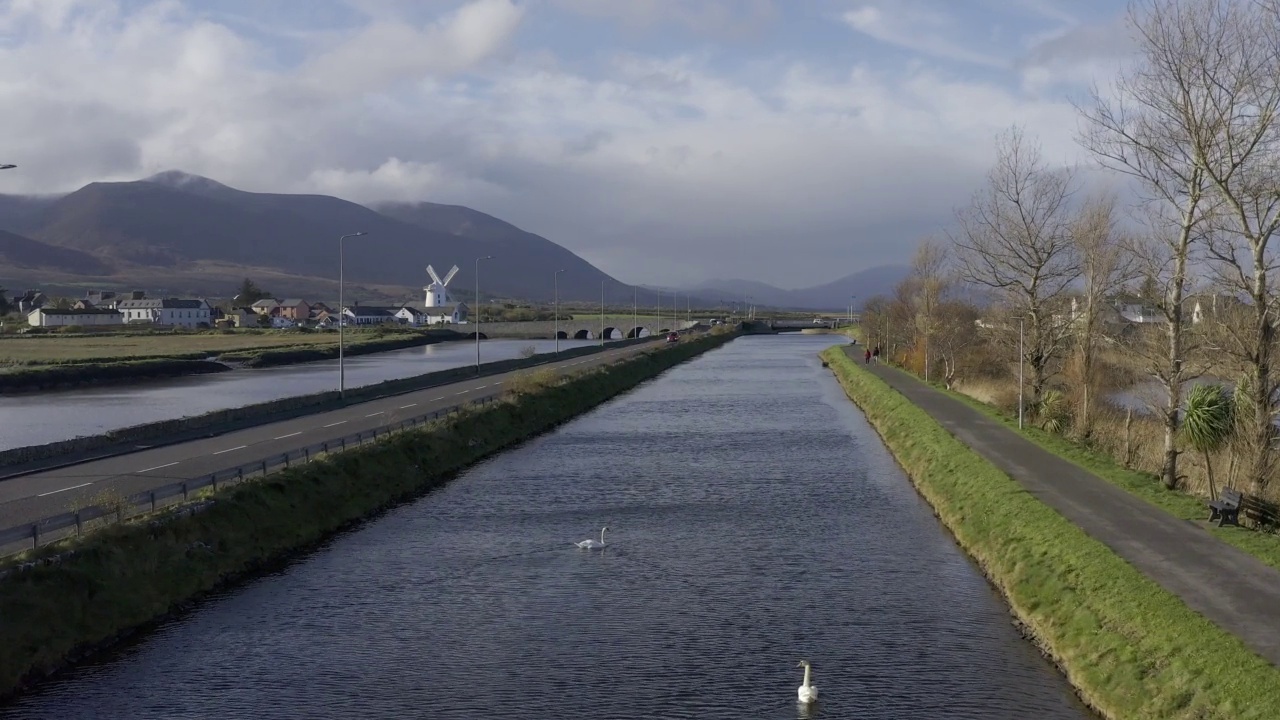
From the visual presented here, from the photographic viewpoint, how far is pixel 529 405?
59.4 meters

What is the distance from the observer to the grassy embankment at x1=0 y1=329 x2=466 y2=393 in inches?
3317

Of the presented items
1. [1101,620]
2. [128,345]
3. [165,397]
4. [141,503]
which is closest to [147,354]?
[128,345]

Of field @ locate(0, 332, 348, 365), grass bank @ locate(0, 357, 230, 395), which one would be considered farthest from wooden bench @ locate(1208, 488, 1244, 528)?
field @ locate(0, 332, 348, 365)

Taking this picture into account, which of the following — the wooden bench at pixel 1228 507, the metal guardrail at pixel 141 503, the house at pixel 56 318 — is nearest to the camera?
the metal guardrail at pixel 141 503

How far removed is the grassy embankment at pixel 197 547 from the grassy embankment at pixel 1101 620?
18.2 metres

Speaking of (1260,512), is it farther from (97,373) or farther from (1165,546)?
(97,373)

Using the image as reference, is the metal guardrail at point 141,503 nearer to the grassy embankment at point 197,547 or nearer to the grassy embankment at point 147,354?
the grassy embankment at point 197,547

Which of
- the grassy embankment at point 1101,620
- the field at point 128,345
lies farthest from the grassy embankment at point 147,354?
the grassy embankment at point 1101,620

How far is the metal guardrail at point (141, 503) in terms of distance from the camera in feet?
71.8

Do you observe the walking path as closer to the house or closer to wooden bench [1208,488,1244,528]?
wooden bench [1208,488,1244,528]

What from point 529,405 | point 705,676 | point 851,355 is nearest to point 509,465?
point 529,405

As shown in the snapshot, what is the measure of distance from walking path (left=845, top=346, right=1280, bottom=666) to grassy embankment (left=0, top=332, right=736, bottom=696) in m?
20.0

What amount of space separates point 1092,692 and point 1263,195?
13.8m

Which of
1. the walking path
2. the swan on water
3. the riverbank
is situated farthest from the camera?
the riverbank
